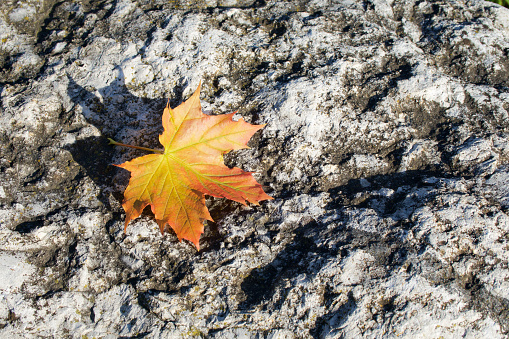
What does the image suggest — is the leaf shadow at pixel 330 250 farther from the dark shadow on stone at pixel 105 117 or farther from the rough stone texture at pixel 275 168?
the dark shadow on stone at pixel 105 117

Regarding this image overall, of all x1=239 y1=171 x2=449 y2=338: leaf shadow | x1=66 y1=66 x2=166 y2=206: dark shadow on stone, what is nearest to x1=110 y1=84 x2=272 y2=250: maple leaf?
x1=66 y1=66 x2=166 y2=206: dark shadow on stone

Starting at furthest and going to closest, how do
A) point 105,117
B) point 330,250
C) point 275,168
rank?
point 105,117, point 275,168, point 330,250

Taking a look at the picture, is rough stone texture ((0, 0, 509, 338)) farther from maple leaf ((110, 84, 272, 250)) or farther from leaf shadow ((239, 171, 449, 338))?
maple leaf ((110, 84, 272, 250))

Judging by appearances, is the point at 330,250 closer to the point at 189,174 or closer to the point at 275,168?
the point at 275,168

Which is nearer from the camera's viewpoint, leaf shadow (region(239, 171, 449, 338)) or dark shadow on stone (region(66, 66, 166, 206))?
leaf shadow (region(239, 171, 449, 338))

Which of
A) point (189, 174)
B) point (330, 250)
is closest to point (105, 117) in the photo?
point (189, 174)

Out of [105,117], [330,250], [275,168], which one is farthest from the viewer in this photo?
[105,117]
